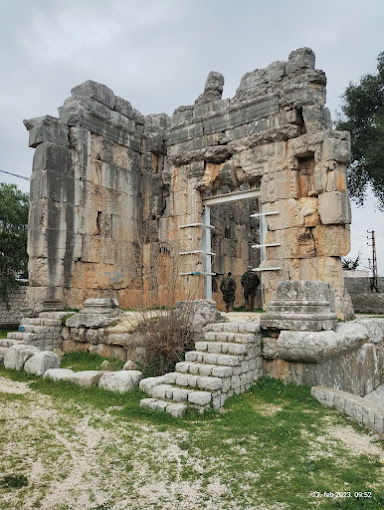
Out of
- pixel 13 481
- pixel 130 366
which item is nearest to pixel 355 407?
pixel 130 366

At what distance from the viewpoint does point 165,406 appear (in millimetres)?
5266

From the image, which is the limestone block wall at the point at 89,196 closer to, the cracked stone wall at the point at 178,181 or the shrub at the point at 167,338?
the cracked stone wall at the point at 178,181

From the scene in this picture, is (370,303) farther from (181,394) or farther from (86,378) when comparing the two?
(86,378)

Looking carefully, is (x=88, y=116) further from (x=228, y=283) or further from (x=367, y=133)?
(x=367, y=133)

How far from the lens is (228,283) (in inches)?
510

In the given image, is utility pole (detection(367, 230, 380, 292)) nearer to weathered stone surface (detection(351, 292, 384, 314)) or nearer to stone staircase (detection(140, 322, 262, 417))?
weathered stone surface (detection(351, 292, 384, 314))

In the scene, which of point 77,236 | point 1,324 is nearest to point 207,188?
point 77,236

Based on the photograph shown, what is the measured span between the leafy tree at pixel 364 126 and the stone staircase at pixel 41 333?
12.9 meters

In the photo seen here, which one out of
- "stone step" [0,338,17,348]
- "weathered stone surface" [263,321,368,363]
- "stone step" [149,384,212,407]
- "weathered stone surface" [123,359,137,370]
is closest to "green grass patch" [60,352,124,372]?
"weathered stone surface" [123,359,137,370]

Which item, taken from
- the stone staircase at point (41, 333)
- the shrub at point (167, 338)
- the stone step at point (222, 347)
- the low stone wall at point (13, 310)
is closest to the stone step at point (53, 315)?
the stone staircase at point (41, 333)

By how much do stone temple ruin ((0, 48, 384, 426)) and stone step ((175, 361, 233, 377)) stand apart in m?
0.03

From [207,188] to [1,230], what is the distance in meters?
10.1

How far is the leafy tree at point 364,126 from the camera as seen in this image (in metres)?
16.3

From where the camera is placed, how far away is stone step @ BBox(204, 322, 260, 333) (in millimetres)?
6832
